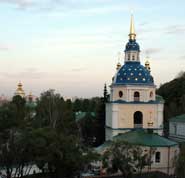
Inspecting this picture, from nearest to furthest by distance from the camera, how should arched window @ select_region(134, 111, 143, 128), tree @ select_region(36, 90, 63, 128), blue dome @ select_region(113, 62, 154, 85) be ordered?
1. blue dome @ select_region(113, 62, 154, 85)
2. arched window @ select_region(134, 111, 143, 128)
3. tree @ select_region(36, 90, 63, 128)

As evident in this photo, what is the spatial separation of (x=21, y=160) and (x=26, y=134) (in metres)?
2.48

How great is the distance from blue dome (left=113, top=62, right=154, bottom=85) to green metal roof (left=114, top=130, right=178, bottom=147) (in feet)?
17.0

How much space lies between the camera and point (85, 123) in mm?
57125

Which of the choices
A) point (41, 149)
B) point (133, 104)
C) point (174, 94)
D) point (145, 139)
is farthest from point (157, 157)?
point (174, 94)

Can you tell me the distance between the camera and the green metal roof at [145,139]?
115 feet

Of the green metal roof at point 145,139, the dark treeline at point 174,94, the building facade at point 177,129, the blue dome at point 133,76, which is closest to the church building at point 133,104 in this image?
the blue dome at point 133,76

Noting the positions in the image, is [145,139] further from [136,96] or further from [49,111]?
[49,111]

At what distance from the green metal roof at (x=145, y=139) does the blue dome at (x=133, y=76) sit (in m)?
5.19

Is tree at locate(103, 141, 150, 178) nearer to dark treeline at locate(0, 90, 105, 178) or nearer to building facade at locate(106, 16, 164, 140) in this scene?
dark treeline at locate(0, 90, 105, 178)

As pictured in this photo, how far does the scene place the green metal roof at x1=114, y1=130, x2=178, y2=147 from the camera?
35191 millimetres

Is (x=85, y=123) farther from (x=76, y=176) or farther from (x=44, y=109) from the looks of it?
(x=76, y=176)

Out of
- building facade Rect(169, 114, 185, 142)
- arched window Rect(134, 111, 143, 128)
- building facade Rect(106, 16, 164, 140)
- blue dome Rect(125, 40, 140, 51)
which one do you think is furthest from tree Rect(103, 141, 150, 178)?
blue dome Rect(125, 40, 140, 51)

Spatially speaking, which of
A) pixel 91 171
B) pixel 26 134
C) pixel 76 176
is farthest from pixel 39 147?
pixel 91 171

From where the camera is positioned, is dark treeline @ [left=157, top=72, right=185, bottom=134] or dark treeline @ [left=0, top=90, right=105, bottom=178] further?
dark treeline @ [left=157, top=72, right=185, bottom=134]
